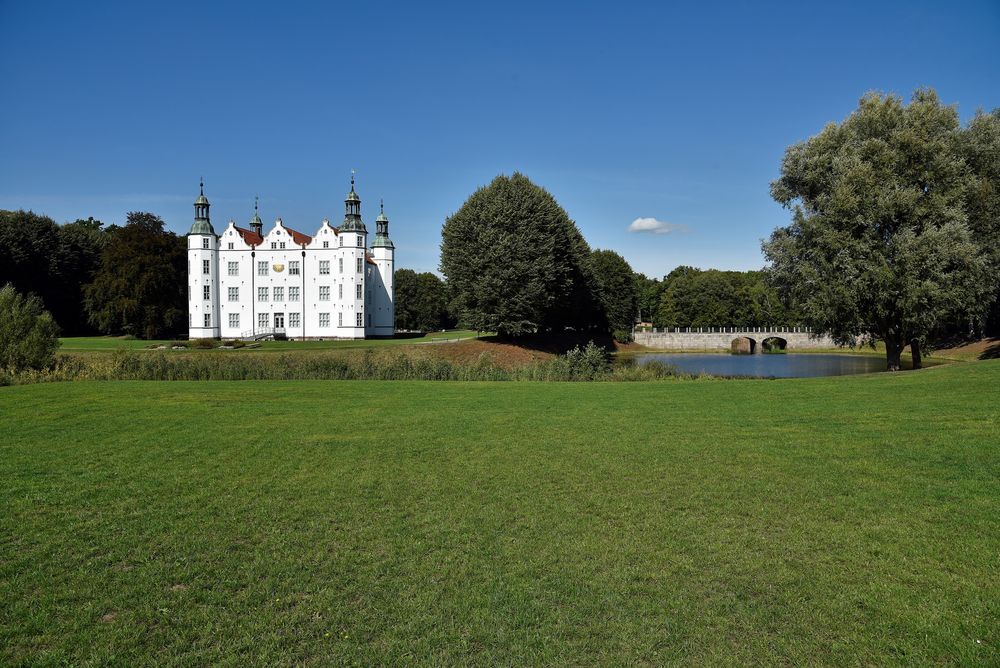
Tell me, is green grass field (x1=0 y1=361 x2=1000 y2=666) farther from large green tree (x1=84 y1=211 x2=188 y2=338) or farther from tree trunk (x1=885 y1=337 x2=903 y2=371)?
large green tree (x1=84 y1=211 x2=188 y2=338)

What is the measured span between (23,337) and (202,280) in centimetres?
3900

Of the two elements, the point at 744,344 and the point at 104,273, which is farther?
the point at 744,344

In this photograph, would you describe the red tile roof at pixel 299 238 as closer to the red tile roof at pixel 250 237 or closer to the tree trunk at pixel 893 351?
the red tile roof at pixel 250 237

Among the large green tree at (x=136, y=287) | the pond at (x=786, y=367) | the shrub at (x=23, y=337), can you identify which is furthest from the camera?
the large green tree at (x=136, y=287)

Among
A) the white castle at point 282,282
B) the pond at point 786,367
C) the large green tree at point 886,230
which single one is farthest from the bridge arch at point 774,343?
the large green tree at point 886,230

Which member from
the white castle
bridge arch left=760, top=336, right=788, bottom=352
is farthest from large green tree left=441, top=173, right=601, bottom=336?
bridge arch left=760, top=336, right=788, bottom=352

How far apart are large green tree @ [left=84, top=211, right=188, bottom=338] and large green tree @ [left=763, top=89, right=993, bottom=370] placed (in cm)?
5375

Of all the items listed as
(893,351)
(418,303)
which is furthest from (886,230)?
(418,303)

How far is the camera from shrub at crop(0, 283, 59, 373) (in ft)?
80.7

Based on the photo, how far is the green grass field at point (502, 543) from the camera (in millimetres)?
4688

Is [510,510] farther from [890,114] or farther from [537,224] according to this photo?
[537,224]

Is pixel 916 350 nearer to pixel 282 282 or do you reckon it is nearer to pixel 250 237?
pixel 282 282

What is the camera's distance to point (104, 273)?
5969 centimetres

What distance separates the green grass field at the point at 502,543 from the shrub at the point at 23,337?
1549 cm
